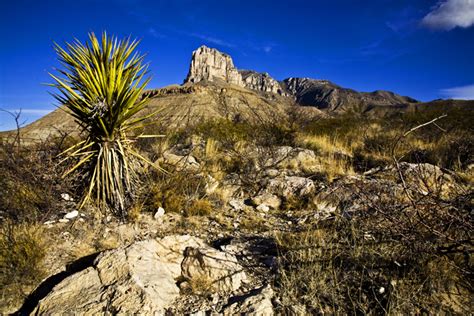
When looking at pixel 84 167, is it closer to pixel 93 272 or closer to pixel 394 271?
pixel 93 272

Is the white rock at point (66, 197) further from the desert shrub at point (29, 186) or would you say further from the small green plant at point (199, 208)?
the small green plant at point (199, 208)

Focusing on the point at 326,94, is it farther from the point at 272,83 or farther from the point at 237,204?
the point at 237,204

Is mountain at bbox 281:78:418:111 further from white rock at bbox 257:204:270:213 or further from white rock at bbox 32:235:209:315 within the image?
white rock at bbox 32:235:209:315

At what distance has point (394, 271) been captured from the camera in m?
2.38

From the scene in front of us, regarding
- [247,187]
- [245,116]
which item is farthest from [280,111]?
[247,187]

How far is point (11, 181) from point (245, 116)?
7.07 meters

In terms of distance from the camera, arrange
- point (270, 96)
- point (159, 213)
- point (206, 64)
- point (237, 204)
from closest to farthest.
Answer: point (159, 213)
point (237, 204)
point (270, 96)
point (206, 64)

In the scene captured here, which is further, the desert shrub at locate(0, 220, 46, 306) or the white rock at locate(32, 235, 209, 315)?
the desert shrub at locate(0, 220, 46, 306)

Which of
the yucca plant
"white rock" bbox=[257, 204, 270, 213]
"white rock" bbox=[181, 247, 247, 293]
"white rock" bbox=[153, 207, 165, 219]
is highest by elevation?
the yucca plant

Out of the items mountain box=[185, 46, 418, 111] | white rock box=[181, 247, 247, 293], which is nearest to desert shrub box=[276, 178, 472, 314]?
white rock box=[181, 247, 247, 293]

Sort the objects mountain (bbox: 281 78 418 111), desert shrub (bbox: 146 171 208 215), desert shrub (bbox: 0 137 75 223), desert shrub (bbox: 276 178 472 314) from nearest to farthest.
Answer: desert shrub (bbox: 276 178 472 314)
desert shrub (bbox: 0 137 75 223)
desert shrub (bbox: 146 171 208 215)
mountain (bbox: 281 78 418 111)

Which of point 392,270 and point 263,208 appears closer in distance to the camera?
point 392,270

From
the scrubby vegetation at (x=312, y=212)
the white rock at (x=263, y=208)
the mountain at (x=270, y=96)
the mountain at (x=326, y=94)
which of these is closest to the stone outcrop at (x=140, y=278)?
the scrubby vegetation at (x=312, y=212)

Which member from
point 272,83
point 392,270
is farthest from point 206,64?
point 392,270
